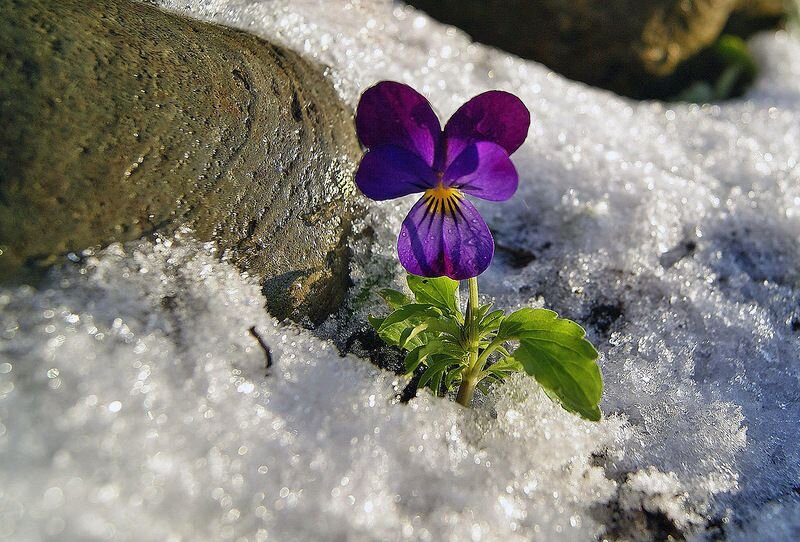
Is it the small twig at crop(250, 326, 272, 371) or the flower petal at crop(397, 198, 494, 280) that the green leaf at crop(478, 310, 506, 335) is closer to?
the flower petal at crop(397, 198, 494, 280)

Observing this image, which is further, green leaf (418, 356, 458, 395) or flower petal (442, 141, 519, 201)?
green leaf (418, 356, 458, 395)

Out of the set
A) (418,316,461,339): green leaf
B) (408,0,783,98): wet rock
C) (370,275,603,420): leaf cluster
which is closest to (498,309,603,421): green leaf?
(370,275,603,420): leaf cluster

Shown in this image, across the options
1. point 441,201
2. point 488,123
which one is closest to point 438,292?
point 441,201

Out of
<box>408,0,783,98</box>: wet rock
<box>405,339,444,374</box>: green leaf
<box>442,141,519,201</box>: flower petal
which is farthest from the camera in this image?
<box>408,0,783,98</box>: wet rock

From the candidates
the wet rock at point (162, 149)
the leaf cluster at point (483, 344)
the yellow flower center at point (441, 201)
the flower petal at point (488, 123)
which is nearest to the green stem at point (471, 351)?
the leaf cluster at point (483, 344)

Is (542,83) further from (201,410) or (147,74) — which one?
(201,410)

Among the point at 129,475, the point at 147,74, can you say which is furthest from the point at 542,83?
the point at 129,475
